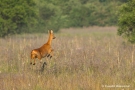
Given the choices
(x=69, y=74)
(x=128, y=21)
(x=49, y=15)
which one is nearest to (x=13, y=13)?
(x=128, y=21)

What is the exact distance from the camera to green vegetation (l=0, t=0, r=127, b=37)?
27219mm

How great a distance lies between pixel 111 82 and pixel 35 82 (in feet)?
6.39

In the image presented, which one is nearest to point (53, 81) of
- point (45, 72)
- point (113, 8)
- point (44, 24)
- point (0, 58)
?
point (45, 72)

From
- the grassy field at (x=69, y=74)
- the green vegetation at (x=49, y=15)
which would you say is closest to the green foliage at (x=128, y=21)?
the grassy field at (x=69, y=74)

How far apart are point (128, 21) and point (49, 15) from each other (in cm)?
2565

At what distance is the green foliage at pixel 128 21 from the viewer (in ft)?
58.2

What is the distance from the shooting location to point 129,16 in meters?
17.7

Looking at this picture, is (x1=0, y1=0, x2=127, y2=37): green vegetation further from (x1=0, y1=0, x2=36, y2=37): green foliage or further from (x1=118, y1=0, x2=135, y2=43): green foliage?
(x1=118, y1=0, x2=135, y2=43): green foliage

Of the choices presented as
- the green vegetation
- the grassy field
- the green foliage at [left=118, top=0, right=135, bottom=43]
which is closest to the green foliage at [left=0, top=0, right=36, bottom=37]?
the green vegetation

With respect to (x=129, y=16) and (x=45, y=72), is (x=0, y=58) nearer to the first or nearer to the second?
(x=45, y=72)

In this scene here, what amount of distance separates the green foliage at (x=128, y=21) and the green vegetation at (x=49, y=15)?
10.3 m

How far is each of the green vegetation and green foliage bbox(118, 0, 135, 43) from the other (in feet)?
33.9

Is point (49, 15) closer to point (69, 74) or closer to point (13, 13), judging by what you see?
point (13, 13)

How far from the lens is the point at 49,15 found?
141ft
